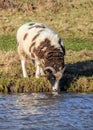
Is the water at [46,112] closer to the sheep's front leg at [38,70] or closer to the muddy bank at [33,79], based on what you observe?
the muddy bank at [33,79]

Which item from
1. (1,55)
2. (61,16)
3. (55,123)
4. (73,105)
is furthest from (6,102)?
(61,16)

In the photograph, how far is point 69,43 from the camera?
27000 mm

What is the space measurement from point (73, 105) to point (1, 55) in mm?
6820

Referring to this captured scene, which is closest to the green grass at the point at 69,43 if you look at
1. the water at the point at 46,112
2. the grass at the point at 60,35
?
the grass at the point at 60,35

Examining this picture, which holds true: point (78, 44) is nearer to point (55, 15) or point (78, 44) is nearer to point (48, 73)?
point (55, 15)

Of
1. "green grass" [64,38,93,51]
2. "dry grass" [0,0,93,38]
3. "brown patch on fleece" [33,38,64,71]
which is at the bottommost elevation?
"brown patch on fleece" [33,38,64,71]

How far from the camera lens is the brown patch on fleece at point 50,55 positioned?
17391 millimetres

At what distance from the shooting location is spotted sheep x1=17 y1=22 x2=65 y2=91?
56.7 ft

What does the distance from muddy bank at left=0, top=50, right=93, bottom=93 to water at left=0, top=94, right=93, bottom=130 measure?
694 mm

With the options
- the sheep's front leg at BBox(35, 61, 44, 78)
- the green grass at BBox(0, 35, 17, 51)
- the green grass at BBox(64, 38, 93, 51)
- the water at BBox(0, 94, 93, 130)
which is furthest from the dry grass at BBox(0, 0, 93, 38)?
the water at BBox(0, 94, 93, 130)

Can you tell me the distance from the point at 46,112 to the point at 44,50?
4140mm

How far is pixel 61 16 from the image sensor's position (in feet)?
111

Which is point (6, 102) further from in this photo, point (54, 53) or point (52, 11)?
point (52, 11)

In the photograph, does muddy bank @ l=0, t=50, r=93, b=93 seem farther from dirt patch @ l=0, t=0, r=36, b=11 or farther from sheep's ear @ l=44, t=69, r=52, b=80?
dirt patch @ l=0, t=0, r=36, b=11
